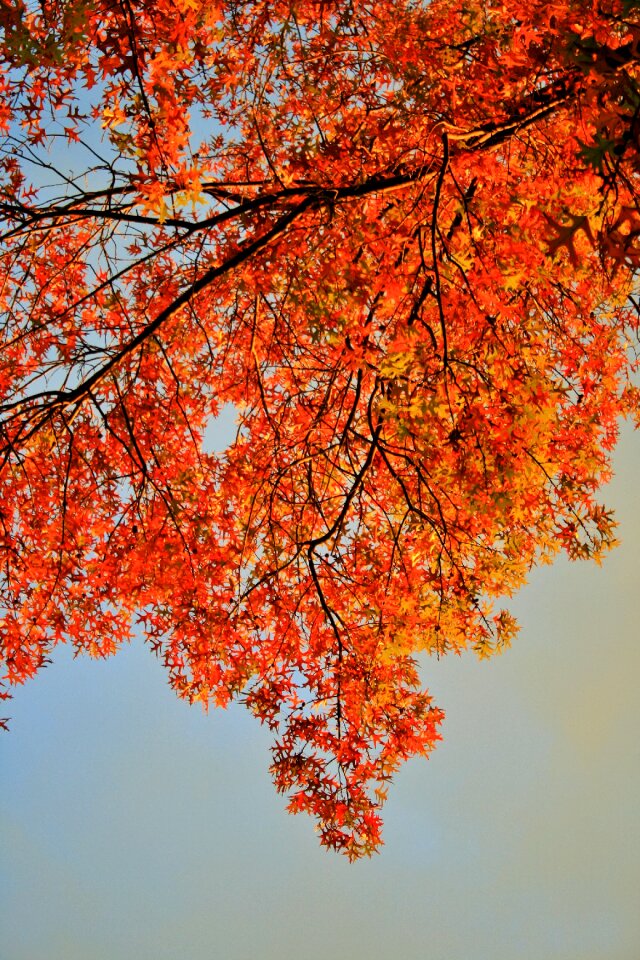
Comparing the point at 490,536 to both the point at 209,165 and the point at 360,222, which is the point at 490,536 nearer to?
the point at 360,222

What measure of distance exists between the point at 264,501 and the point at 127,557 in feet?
3.16

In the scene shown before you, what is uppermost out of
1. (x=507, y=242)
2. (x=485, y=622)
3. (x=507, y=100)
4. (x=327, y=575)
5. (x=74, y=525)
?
(x=507, y=100)

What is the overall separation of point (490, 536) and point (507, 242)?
76.2 inches

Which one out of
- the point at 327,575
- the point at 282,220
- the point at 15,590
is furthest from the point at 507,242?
the point at 15,590

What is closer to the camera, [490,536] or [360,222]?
[360,222]

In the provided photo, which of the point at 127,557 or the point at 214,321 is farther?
the point at 214,321

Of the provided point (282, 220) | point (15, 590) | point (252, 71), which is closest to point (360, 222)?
point (282, 220)

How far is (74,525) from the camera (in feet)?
16.4

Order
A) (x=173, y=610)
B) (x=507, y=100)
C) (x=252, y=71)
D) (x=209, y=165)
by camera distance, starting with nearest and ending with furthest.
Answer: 1. (x=507, y=100)
2. (x=252, y=71)
3. (x=173, y=610)
4. (x=209, y=165)

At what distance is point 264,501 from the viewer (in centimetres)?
486

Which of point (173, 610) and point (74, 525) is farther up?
point (74, 525)

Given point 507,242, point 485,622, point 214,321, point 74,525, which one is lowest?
point 485,622

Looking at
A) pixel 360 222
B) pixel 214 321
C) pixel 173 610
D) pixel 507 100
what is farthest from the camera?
pixel 214 321

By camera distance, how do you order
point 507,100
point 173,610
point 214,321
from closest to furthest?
point 507,100 → point 173,610 → point 214,321
